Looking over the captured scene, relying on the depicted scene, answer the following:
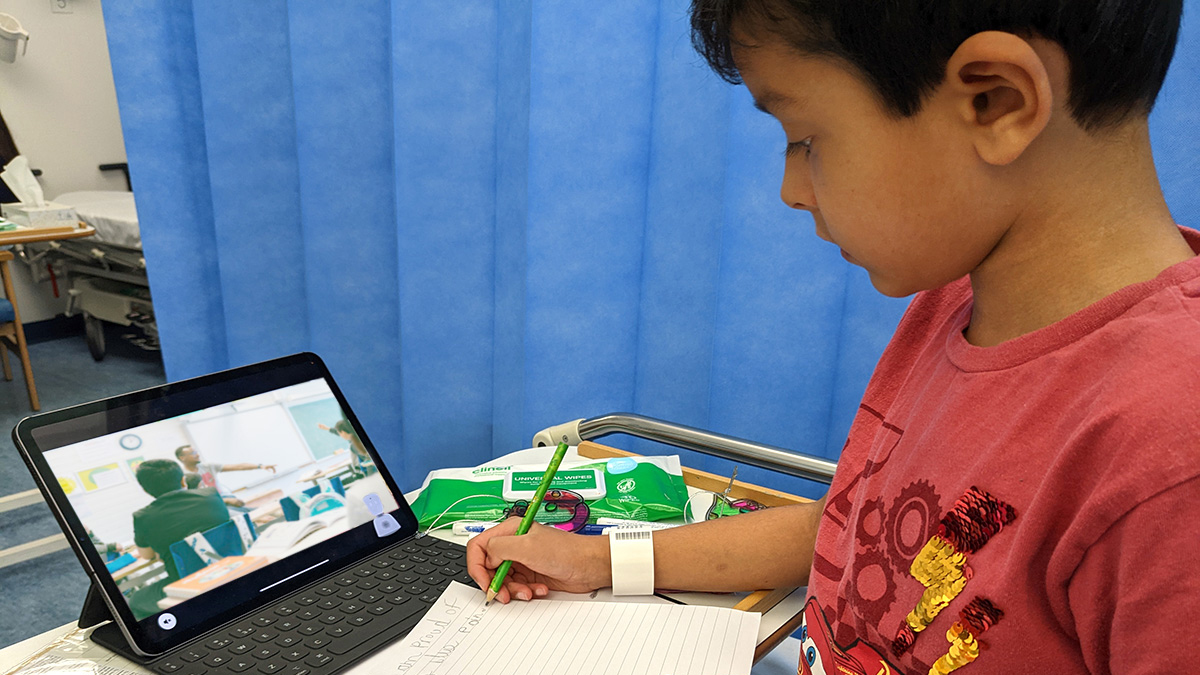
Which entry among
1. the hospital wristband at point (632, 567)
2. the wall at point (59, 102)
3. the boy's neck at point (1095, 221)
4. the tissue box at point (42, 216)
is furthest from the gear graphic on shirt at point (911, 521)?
the wall at point (59, 102)

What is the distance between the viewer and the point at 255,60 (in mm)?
1511

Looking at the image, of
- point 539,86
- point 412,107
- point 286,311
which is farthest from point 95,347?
point 539,86

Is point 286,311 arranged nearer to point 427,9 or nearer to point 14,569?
point 427,9

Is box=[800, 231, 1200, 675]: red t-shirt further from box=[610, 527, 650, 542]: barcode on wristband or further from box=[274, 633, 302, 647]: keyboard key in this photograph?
box=[274, 633, 302, 647]: keyboard key

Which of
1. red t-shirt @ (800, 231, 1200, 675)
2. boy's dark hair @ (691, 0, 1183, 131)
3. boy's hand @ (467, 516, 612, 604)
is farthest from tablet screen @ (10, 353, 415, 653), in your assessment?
boy's dark hair @ (691, 0, 1183, 131)

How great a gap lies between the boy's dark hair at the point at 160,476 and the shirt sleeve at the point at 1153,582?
0.67 m

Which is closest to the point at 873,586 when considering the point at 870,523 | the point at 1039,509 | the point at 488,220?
the point at 870,523

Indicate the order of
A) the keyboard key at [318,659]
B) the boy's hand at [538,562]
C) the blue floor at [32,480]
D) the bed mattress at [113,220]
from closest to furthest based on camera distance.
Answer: the keyboard key at [318,659] < the boy's hand at [538,562] < the blue floor at [32,480] < the bed mattress at [113,220]

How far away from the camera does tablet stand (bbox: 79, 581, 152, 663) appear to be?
0.64 m

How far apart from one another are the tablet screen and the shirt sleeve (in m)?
0.62

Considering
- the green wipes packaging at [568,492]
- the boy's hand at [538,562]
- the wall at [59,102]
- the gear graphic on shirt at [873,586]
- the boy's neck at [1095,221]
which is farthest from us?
the wall at [59,102]

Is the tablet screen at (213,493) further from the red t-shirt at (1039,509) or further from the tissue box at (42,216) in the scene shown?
the tissue box at (42,216)

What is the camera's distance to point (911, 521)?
0.52 metres

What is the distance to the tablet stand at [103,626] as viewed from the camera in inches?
25.3
